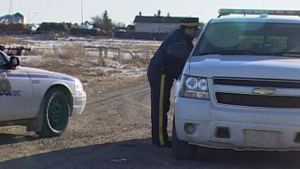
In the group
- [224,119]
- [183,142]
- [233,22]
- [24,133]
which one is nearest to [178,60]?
[233,22]

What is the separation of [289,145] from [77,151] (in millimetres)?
3027

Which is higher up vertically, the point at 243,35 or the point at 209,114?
the point at 243,35

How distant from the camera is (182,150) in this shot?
782 cm

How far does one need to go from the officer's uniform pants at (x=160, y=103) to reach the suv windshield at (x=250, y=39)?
0.95 metres

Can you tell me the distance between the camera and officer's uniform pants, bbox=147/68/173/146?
9.05 meters

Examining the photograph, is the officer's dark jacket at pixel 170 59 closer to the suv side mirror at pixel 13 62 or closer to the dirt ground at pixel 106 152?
the dirt ground at pixel 106 152

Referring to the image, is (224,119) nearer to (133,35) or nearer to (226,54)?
(226,54)

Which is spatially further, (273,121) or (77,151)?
(77,151)

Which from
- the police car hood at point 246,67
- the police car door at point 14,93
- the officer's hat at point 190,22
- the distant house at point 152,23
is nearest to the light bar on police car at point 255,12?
the officer's hat at point 190,22

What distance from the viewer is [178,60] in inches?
363

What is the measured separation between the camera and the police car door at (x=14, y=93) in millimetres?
9281

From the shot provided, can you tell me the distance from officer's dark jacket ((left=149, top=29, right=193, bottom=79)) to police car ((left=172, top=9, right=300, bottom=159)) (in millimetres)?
1236

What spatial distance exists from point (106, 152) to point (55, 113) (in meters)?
2.05

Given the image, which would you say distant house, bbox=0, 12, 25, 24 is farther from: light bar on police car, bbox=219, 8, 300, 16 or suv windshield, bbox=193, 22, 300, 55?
suv windshield, bbox=193, 22, 300, 55
